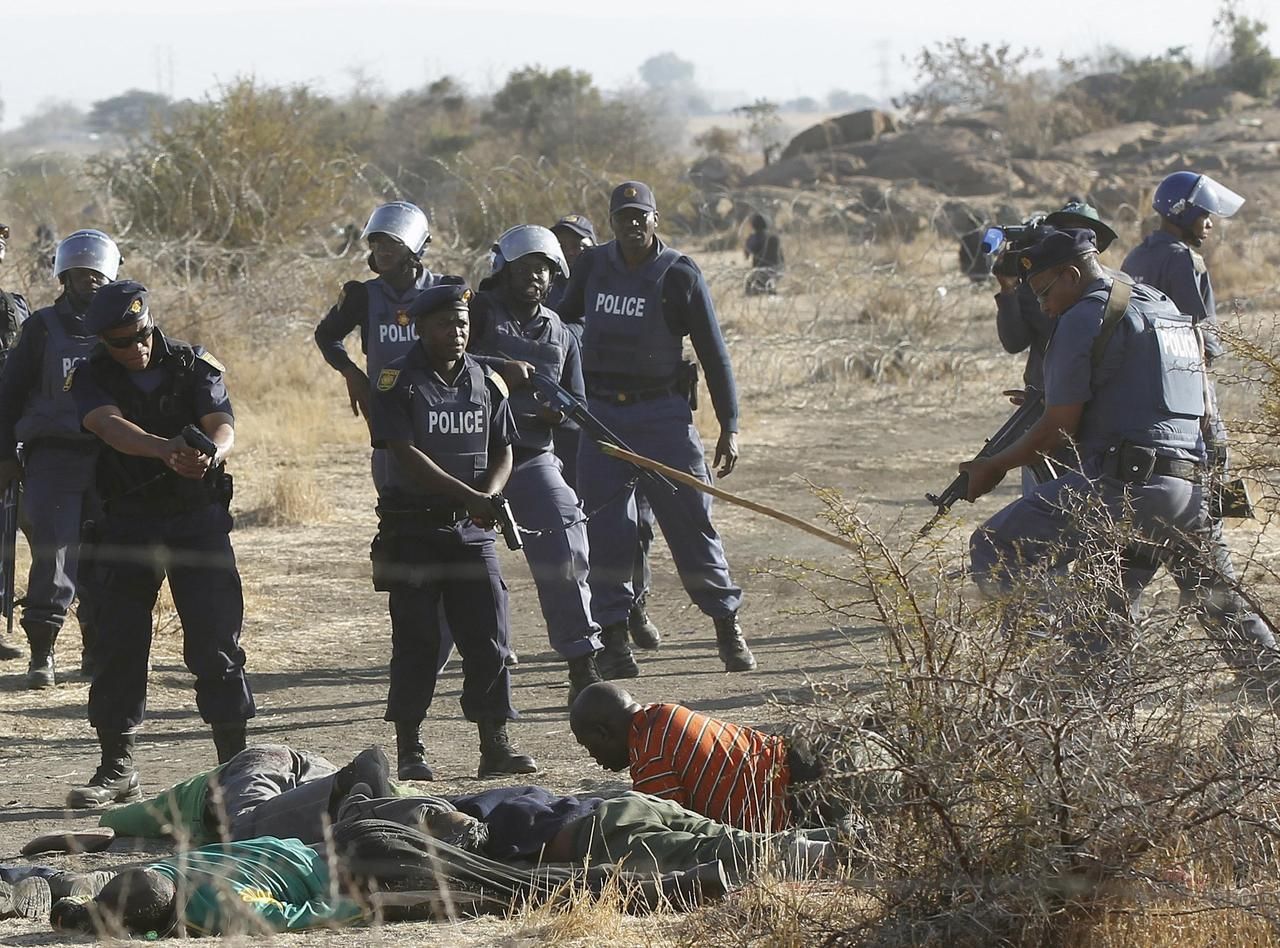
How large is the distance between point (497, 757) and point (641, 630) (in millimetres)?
2180

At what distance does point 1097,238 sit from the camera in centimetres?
677

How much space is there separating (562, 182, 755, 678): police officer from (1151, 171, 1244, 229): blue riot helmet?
76.8 inches

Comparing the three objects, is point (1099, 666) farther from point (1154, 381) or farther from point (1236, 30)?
point (1236, 30)

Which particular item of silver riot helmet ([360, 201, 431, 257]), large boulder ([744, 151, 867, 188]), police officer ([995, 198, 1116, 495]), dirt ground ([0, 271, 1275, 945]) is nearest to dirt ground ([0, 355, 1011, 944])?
dirt ground ([0, 271, 1275, 945])

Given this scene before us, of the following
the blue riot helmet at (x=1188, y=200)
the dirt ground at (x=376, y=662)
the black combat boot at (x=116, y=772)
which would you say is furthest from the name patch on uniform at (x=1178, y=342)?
the black combat boot at (x=116, y=772)

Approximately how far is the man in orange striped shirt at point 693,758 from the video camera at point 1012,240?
189 centimetres

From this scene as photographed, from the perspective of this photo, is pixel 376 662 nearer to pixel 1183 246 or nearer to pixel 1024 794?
pixel 1183 246

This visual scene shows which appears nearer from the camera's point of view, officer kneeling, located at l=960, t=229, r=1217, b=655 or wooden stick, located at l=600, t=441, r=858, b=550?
wooden stick, located at l=600, t=441, r=858, b=550

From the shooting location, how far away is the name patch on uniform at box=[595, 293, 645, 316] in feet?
25.0

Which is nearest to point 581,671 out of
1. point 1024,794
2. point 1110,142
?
point 1024,794

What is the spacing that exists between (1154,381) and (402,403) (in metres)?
2.35

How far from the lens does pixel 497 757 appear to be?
6176mm

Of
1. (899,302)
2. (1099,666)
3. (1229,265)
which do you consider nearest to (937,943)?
(1099,666)

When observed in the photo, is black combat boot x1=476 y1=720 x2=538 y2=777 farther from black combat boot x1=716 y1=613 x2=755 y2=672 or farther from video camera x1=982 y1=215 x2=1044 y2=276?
video camera x1=982 y1=215 x2=1044 y2=276
